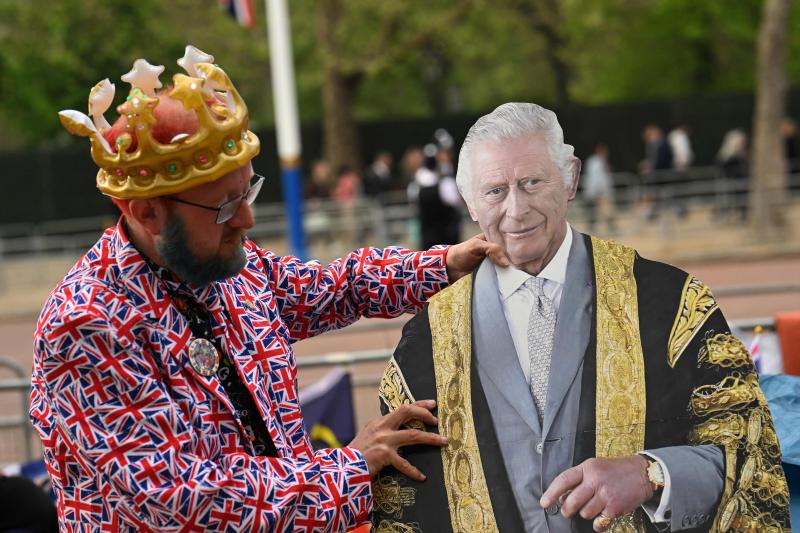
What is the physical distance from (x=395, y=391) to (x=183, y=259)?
651 mm

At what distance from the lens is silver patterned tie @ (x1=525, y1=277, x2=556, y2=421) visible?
275 cm

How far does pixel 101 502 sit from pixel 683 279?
4.75 ft

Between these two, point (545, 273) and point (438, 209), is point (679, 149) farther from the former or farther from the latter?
point (545, 273)

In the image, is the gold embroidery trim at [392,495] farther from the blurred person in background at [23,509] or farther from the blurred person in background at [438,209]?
the blurred person in background at [438,209]

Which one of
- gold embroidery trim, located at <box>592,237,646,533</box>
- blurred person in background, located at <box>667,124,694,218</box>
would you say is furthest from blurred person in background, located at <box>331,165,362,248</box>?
gold embroidery trim, located at <box>592,237,646,533</box>

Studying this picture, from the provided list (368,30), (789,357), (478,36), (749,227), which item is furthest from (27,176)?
(789,357)

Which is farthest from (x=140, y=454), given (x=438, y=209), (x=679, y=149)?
(x=679, y=149)

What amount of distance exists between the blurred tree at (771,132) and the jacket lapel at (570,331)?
1284cm

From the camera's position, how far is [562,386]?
8.96 feet

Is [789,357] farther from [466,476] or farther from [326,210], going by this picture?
[326,210]

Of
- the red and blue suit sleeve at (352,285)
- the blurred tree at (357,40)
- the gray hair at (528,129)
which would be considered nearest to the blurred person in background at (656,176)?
the blurred tree at (357,40)

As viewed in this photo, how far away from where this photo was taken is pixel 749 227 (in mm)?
15633

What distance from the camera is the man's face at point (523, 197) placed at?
2799 mm

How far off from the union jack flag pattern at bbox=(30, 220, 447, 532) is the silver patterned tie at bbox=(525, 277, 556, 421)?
465 millimetres
